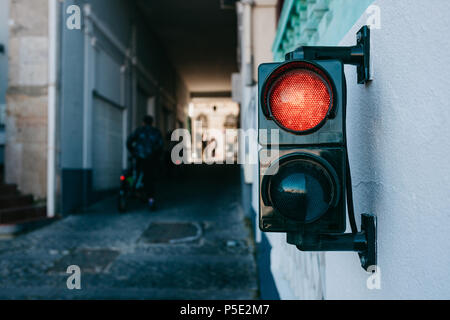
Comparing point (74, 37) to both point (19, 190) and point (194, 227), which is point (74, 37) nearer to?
point (19, 190)

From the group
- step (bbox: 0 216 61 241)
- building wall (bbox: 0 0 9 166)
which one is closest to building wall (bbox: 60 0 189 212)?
step (bbox: 0 216 61 241)

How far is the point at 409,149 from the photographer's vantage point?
77 centimetres

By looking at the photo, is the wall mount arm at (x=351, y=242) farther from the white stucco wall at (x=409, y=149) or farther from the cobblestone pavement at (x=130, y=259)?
the cobblestone pavement at (x=130, y=259)

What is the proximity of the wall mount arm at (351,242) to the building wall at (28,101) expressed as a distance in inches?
244

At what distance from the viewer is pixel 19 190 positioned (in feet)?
20.7

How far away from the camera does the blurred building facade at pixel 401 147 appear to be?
66 cm

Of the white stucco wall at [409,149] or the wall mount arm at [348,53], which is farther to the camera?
the wall mount arm at [348,53]

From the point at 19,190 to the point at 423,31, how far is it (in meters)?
6.67

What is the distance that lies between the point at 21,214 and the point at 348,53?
5.78m

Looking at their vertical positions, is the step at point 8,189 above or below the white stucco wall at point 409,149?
below

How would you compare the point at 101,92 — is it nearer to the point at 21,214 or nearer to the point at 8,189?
the point at 8,189

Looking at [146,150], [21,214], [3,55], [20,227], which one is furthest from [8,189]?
[3,55]

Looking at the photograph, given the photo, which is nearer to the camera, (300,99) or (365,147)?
(300,99)

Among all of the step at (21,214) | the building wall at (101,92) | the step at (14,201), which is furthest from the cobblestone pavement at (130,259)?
the building wall at (101,92)
